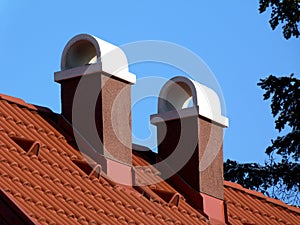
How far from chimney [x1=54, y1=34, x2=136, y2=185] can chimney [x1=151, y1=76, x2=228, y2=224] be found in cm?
92

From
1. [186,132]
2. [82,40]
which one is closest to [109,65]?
[82,40]

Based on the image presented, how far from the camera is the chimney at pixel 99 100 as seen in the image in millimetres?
14031

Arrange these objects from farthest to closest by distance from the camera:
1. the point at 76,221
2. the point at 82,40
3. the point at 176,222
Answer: the point at 82,40 < the point at 176,222 < the point at 76,221

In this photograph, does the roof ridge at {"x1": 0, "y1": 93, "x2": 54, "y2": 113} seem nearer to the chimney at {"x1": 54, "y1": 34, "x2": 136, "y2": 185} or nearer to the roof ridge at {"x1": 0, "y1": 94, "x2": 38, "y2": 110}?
the roof ridge at {"x1": 0, "y1": 94, "x2": 38, "y2": 110}

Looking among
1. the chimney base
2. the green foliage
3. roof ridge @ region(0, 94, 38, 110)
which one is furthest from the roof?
the green foliage

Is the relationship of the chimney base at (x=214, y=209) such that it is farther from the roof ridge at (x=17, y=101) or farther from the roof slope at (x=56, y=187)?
the roof ridge at (x=17, y=101)

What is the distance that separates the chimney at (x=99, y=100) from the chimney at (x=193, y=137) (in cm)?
92

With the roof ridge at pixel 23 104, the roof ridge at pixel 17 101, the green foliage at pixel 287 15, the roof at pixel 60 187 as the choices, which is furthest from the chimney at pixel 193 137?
the green foliage at pixel 287 15

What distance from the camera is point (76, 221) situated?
1171 centimetres

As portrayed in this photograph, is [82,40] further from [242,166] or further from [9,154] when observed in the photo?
[242,166]

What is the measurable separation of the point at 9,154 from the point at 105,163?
1806mm

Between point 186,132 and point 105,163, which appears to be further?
point 186,132

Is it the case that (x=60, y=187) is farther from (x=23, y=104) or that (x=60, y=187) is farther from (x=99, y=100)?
(x=99, y=100)

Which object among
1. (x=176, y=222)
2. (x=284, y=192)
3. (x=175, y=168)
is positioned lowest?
(x=176, y=222)
